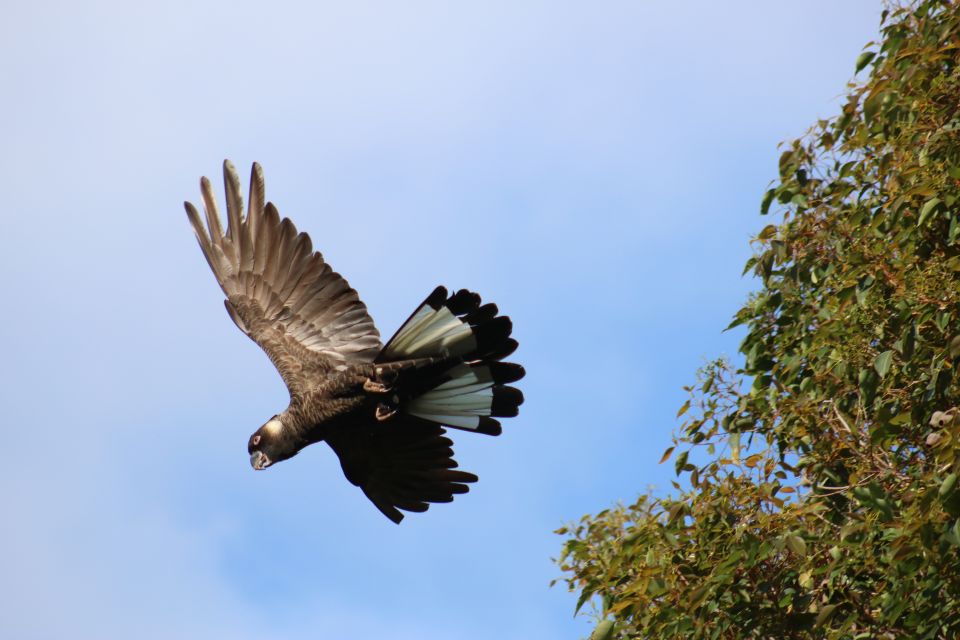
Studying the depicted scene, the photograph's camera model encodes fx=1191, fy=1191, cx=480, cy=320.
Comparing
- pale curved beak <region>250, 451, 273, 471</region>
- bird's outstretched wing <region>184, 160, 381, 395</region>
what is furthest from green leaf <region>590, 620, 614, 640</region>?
pale curved beak <region>250, 451, 273, 471</region>

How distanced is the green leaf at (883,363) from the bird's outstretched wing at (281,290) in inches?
130

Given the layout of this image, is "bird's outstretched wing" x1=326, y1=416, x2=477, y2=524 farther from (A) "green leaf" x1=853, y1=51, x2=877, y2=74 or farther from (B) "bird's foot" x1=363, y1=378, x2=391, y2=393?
(A) "green leaf" x1=853, y1=51, x2=877, y2=74

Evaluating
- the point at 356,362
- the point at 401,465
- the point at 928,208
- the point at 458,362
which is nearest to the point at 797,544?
the point at 928,208

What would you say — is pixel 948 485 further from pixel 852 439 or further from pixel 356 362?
pixel 356 362

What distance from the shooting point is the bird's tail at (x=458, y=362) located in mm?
7293

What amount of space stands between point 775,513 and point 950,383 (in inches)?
42.8

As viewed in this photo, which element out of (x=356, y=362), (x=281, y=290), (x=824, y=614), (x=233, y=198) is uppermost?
(x=233, y=198)

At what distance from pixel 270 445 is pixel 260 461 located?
0.15 m

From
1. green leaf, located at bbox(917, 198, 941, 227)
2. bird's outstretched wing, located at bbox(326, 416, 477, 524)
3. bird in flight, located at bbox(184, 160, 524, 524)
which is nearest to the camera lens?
green leaf, located at bbox(917, 198, 941, 227)

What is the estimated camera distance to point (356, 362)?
7891mm

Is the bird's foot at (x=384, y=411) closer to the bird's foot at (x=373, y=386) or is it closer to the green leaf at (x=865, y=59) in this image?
the bird's foot at (x=373, y=386)

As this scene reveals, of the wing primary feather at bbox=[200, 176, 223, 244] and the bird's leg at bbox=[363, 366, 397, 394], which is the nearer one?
the bird's leg at bbox=[363, 366, 397, 394]

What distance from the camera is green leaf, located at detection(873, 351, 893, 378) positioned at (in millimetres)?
5930

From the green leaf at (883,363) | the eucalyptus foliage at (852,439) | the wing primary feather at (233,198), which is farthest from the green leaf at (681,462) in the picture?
the wing primary feather at (233,198)
